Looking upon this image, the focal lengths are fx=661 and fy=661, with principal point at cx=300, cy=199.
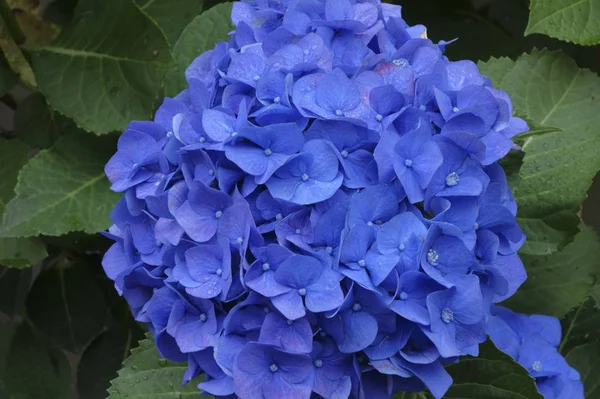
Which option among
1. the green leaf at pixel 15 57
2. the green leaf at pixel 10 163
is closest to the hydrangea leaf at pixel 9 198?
the green leaf at pixel 10 163

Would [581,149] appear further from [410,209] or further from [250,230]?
[250,230]

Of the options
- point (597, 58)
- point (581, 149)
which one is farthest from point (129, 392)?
point (597, 58)

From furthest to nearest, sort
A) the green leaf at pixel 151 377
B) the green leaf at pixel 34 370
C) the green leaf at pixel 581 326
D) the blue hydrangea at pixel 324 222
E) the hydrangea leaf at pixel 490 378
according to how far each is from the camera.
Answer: the green leaf at pixel 34 370, the green leaf at pixel 581 326, the green leaf at pixel 151 377, the hydrangea leaf at pixel 490 378, the blue hydrangea at pixel 324 222

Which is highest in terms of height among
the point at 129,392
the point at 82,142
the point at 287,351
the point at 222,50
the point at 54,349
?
the point at 222,50

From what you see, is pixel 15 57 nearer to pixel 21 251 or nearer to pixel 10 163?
pixel 10 163

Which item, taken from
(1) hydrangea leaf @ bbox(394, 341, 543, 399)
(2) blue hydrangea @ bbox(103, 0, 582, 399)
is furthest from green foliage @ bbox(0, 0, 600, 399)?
(2) blue hydrangea @ bbox(103, 0, 582, 399)

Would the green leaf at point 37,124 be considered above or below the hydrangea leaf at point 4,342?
above

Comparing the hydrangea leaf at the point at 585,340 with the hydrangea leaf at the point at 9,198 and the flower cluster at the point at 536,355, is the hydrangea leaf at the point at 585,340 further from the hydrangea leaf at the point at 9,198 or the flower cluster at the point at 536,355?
the hydrangea leaf at the point at 9,198

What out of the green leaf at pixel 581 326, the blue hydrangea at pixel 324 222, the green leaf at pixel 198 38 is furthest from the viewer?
the green leaf at pixel 581 326
